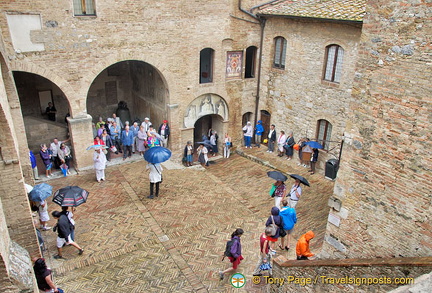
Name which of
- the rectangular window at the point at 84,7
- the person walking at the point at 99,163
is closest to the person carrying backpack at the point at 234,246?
the person walking at the point at 99,163

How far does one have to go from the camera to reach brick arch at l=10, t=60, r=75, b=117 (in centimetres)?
1317

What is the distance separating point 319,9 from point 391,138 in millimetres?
10111

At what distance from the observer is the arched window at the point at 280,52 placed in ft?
57.3

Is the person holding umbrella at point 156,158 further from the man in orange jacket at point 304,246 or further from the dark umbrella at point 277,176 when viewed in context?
the man in orange jacket at point 304,246

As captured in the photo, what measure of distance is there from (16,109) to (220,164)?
9.04 m

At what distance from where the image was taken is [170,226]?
12.0m

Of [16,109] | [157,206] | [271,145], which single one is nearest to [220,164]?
[271,145]

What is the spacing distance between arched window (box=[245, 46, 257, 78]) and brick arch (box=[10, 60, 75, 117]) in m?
8.53

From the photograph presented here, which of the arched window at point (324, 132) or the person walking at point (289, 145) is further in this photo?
the person walking at point (289, 145)

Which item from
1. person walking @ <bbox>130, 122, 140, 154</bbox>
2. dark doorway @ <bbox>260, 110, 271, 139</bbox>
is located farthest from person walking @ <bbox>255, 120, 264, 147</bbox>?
person walking @ <bbox>130, 122, 140, 154</bbox>

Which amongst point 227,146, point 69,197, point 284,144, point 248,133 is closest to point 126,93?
point 227,146

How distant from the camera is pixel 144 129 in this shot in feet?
55.7

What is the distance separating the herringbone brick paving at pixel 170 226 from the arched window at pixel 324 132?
1529 mm

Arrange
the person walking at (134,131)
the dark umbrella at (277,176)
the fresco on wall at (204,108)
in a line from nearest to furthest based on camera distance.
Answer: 1. the dark umbrella at (277,176)
2. the person walking at (134,131)
3. the fresco on wall at (204,108)
